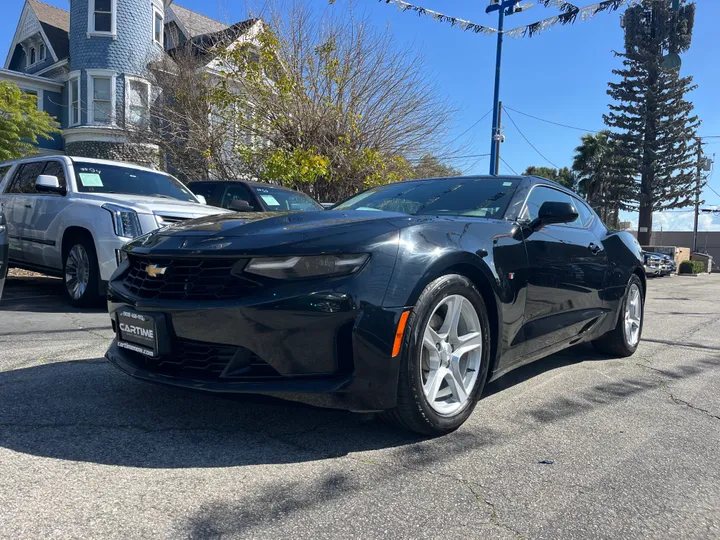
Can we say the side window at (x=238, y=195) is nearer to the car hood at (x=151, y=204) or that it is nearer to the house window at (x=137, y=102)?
the car hood at (x=151, y=204)

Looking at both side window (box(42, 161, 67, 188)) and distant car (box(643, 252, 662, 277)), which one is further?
distant car (box(643, 252, 662, 277))

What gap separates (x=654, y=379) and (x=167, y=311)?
350 centimetres

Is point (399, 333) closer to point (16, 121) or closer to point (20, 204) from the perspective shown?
point (20, 204)

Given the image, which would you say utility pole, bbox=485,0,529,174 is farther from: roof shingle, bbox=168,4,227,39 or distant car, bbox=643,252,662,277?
roof shingle, bbox=168,4,227,39

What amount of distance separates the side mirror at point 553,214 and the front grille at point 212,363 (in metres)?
1.99

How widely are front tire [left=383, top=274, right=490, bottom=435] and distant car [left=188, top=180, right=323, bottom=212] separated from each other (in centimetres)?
607

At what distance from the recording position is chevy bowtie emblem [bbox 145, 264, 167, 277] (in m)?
2.81

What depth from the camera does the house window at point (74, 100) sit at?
23.4 meters

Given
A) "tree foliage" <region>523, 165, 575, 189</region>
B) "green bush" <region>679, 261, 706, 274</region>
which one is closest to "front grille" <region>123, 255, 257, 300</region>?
"green bush" <region>679, 261, 706, 274</region>

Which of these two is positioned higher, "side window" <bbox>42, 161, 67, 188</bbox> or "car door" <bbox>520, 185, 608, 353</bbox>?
"side window" <bbox>42, 161, 67, 188</bbox>

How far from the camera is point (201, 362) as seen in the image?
268cm

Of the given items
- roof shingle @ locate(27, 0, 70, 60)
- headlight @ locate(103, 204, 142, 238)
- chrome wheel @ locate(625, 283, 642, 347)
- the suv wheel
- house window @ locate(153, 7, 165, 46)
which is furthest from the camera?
roof shingle @ locate(27, 0, 70, 60)

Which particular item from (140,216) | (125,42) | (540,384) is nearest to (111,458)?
(540,384)

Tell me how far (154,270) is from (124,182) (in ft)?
16.2
